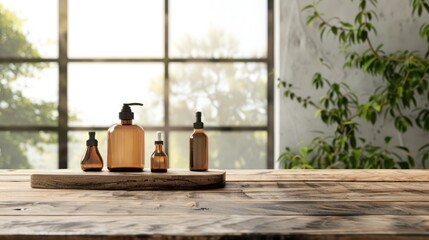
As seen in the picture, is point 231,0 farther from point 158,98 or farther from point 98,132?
point 98,132

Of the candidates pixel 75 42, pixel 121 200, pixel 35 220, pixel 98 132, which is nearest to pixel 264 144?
pixel 98 132

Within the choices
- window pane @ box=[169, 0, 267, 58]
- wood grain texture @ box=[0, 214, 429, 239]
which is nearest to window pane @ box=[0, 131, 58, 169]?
window pane @ box=[169, 0, 267, 58]

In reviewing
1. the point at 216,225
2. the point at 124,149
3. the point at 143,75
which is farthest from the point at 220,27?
the point at 216,225

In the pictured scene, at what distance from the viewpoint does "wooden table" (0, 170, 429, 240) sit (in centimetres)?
80

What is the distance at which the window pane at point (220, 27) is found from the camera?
338 cm

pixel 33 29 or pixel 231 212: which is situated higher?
pixel 33 29

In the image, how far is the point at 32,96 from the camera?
132 inches

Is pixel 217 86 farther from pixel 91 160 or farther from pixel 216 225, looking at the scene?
pixel 216 225

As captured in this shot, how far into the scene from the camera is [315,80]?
301 centimetres

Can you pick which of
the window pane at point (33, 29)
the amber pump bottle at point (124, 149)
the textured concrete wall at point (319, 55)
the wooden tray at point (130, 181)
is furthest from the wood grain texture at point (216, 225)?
the window pane at point (33, 29)

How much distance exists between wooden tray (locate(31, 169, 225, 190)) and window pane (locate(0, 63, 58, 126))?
2.04 meters

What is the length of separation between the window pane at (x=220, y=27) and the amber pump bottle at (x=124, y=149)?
1.89 meters

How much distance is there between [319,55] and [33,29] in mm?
1557

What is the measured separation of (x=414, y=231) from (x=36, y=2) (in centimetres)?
295
